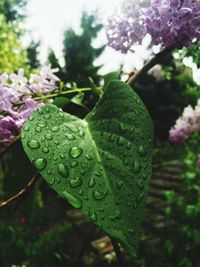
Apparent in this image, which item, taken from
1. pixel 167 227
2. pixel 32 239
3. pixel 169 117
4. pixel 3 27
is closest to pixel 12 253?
pixel 32 239

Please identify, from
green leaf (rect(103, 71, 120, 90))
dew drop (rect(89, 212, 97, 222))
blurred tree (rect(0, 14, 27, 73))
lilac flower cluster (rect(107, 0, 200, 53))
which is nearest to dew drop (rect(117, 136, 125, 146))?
dew drop (rect(89, 212, 97, 222))

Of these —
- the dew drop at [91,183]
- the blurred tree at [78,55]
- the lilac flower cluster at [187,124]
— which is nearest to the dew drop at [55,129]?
the dew drop at [91,183]

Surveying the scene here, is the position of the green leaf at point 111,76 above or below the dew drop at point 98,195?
below

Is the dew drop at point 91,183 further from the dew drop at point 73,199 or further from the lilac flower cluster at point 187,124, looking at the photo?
the lilac flower cluster at point 187,124

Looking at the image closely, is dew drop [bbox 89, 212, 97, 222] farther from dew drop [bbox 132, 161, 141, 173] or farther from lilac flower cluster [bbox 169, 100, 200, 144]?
lilac flower cluster [bbox 169, 100, 200, 144]

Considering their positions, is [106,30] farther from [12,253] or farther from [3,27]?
[3,27]

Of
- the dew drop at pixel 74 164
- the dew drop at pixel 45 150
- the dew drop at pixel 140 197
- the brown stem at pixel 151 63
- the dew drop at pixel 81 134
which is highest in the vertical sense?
the brown stem at pixel 151 63

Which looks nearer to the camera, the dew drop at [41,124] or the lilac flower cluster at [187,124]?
the dew drop at [41,124]

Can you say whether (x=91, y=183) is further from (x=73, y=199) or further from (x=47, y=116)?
(x=47, y=116)
